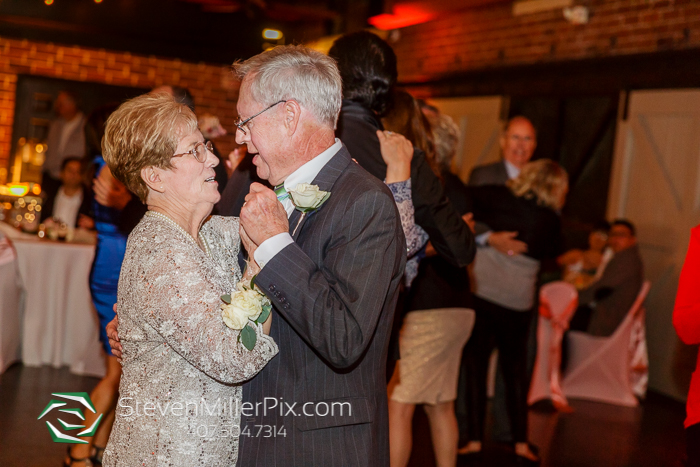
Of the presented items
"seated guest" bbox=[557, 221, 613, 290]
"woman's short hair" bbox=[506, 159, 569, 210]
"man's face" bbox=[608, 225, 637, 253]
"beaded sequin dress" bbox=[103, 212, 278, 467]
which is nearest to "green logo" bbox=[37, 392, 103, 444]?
"beaded sequin dress" bbox=[103, 212, 278, 467]

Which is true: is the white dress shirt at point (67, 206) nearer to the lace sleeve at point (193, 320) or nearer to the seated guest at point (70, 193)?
the seated guest at point (70, 193)

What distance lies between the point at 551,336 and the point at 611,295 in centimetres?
68

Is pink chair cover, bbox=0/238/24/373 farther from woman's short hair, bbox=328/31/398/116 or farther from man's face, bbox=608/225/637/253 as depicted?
man's face, bbox=608/225/637/253

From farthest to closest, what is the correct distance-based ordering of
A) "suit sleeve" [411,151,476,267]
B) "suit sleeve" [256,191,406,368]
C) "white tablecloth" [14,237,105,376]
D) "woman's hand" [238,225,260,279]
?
"white tablecloth" [14,237,105,376]
"suit sleeve" [411,151,476,267]
"woman's hand" [238,225,260,279]
"suit sleeve" [256,191,406,368]

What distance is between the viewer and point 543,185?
382cm

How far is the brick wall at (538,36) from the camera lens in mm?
5711

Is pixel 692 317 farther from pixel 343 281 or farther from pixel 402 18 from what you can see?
pixel 402 18

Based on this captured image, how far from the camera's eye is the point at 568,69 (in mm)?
6746

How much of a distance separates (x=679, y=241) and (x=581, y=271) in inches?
31.5

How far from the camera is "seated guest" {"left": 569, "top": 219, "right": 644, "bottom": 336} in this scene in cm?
525

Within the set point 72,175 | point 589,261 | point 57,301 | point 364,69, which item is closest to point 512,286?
point 364,69

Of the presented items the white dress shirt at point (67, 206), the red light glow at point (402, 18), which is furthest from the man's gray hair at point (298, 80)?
the red light glow at point (402, 18)

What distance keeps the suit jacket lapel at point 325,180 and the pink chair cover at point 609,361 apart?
4.12 m

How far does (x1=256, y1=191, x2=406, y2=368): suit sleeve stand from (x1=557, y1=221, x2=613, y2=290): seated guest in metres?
4.46
